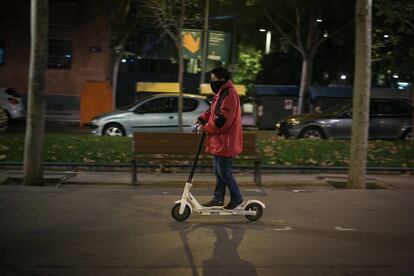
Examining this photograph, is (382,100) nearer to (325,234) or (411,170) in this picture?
(411,170)

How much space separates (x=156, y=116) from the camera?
16.0m

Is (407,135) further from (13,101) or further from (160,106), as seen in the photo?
(13,101)

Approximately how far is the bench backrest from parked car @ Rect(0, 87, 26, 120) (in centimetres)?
1241

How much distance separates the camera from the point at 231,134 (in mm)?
6957

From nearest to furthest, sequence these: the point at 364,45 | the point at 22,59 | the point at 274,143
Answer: the point at 364,45, the point at 274,143, the point at 22,59

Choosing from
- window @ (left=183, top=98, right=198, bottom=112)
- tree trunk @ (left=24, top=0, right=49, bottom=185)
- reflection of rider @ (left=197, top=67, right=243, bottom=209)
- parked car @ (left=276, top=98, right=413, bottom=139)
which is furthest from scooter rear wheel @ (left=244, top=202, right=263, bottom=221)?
parked car @ (left=276, top=98, right=413, bottom=139)

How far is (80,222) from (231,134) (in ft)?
6.37

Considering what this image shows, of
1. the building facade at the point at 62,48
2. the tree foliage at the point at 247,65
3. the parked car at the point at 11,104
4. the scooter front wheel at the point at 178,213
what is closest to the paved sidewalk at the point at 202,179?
the scooter front wheel at the point at 178,213

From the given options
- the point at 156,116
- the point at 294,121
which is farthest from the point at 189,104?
the point at 294,121

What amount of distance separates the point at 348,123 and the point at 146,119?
5.22m

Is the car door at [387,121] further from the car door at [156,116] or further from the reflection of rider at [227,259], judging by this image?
the reflection of rider at [227,259]

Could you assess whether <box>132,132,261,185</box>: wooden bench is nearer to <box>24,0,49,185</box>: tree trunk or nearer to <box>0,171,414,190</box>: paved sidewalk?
<box>0,171,414,190</box>: paved sidewalk

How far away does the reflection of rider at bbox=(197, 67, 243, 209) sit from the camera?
6.84 m

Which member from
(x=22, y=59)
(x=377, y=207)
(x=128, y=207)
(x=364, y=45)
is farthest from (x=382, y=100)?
(x=22, y=59)
